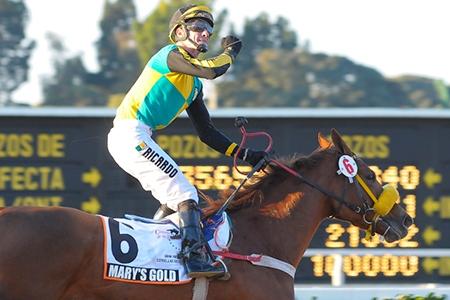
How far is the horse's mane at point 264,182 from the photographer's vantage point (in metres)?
4.86

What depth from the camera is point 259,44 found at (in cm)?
5397

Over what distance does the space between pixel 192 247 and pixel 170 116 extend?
845 millimetres

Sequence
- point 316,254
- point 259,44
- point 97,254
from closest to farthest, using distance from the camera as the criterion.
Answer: point 97,254
point 316,254
point 259,44

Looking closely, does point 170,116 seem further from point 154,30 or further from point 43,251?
point 154,30

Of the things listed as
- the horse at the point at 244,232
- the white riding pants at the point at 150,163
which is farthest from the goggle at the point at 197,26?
the horse at the point at 244,232

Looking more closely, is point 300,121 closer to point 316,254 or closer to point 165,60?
point 316,254

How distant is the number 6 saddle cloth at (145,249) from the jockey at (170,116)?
7 centimetres

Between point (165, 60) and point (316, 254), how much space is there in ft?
11.1

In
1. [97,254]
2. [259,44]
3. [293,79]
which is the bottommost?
[97,254]

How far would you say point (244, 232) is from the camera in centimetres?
471

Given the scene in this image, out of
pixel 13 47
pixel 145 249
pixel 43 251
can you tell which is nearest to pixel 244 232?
pixel 145 249

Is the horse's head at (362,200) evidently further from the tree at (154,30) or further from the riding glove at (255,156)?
the tree at (154,30)

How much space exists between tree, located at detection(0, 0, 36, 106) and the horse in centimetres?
3709

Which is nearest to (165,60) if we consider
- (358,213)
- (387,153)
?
(358,213)
